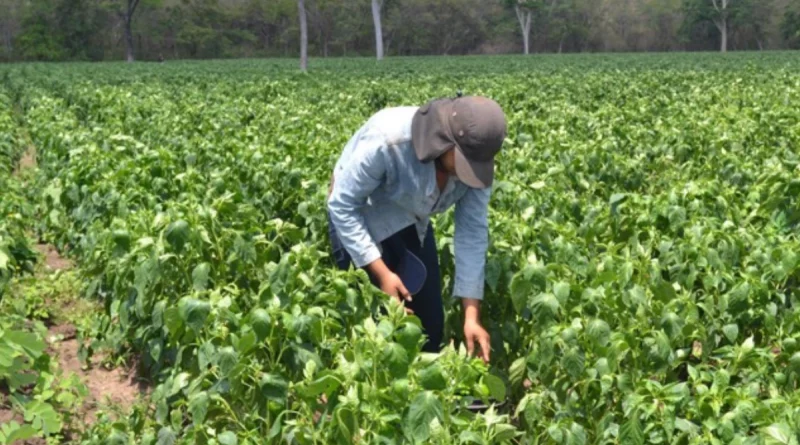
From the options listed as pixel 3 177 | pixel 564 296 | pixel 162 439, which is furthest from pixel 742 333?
pixel 3 177

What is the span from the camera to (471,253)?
3.95 meters

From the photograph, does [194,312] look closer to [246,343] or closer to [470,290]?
[246,343]

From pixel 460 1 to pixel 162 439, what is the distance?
94616mm

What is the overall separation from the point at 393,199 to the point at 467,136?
61 cm

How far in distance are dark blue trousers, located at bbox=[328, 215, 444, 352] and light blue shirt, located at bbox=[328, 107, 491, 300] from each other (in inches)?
3.3

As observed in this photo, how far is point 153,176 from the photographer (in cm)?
641

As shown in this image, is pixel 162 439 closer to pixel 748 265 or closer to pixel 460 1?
Answer: pixel 748 265

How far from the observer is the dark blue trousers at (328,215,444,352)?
13.4ft

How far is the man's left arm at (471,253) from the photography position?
3889 mm

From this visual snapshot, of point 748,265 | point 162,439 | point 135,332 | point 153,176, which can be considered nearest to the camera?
point 162,439

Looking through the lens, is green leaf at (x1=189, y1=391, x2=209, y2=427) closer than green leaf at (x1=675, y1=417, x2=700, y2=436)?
No

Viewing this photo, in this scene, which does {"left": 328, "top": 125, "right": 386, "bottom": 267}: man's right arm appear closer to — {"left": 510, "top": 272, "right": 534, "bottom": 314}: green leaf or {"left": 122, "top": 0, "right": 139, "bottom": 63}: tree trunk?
{"left": 510, "top": 272, "right": 534, "bottom": 314}: green leaf

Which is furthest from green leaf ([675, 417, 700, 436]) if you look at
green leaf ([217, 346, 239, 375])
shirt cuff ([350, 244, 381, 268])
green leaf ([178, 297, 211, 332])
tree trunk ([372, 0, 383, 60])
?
tree trunk ([372, 0, 383, 60])

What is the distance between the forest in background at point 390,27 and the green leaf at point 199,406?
78884mm
